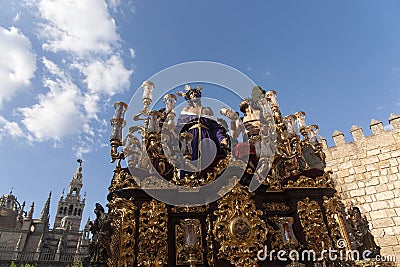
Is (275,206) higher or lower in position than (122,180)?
lower

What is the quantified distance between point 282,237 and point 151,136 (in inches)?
140

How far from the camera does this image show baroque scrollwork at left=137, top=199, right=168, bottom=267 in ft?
16.0

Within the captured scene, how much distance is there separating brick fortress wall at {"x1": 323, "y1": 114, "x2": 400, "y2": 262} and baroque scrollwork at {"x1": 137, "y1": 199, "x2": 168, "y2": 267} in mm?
12383

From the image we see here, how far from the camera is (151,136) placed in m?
5.98

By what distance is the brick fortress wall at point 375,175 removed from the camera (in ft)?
42.5

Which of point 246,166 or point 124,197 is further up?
point 246,166

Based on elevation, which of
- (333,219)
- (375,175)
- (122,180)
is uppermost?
(375,175)

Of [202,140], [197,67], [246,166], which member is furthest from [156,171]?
[197,67]

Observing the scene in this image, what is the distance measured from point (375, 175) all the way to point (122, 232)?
14591 mm

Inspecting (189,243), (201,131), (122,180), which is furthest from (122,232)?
(201,131)

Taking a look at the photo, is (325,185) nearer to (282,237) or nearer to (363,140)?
(282,237)

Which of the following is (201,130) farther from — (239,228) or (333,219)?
(333,219)

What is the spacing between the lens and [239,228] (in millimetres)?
5207

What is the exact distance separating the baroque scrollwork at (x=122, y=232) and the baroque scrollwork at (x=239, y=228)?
5.37 feet
